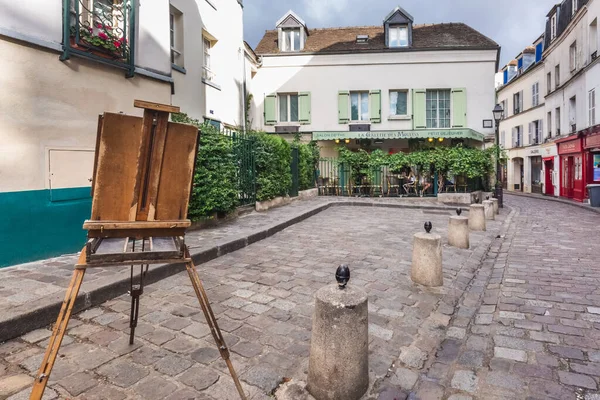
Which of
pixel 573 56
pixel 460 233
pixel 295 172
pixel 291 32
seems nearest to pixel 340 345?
pixel 460 233

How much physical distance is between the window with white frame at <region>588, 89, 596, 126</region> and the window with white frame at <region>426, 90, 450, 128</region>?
20.6ft

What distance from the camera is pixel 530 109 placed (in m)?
27.2

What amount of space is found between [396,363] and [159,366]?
1.79m

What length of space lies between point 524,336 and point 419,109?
721 inches

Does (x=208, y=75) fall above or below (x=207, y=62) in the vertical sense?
below

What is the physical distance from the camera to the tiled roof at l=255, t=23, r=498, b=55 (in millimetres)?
20203

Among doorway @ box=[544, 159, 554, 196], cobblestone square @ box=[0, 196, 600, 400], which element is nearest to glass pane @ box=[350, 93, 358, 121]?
doorway @ box=[544, 159, 554, 196]

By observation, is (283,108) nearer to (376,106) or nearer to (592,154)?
(376,106)

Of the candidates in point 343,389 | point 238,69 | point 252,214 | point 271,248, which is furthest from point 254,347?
point 238,69

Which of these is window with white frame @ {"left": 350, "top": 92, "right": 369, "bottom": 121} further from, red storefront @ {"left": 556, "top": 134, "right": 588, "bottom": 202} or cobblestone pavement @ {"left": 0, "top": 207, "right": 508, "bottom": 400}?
cobblestone pavement @ {"left": 0, "top": 207, "right": 508, "bottom": 400}

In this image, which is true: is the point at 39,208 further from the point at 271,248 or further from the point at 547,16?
the point at 547,16

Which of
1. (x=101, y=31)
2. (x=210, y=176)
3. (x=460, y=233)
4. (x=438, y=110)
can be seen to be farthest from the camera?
(x=438, y=110)

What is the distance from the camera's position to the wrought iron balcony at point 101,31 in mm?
5754

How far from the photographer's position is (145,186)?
2.25m
